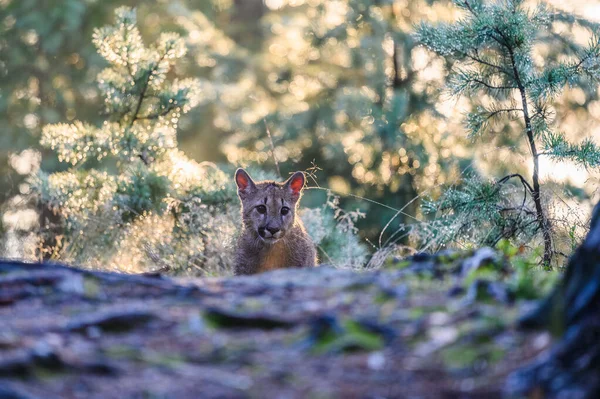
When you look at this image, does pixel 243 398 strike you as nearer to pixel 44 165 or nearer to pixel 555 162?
pixel 555 162

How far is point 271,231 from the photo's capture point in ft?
25.9

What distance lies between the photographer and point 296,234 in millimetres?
8141

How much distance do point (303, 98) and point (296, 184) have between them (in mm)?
12726

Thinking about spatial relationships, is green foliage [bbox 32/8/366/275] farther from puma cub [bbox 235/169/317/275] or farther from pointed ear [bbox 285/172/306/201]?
puma cub [bbox 235/169/317/275]

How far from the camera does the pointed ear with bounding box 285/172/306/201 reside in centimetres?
846

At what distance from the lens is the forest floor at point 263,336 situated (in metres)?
3.12

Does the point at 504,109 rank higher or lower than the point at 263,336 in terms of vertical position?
higher

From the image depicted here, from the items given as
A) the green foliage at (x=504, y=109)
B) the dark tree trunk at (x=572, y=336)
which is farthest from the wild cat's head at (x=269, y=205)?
the dark tree trunk at (x=572, y=336)

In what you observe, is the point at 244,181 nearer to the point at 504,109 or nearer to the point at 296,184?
the point at 296,184

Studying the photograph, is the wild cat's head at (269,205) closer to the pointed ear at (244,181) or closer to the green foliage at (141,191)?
the pointed ear at (244,181)

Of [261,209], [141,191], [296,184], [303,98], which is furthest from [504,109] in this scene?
[303,98]

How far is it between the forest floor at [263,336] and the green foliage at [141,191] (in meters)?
4.36

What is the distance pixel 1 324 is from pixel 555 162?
4880 mm

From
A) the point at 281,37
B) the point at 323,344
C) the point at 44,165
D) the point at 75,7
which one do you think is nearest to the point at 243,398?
the point at 323,344
